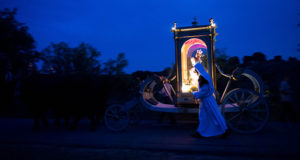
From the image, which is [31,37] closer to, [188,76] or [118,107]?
[118,107]

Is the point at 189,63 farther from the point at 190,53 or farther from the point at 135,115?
the point at 135,115

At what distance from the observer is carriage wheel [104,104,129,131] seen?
6.29m

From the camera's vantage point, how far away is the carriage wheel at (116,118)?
629 cm

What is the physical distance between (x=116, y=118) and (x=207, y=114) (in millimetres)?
2664

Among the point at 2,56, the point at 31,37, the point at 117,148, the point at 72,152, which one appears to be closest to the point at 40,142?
the point at 72,152

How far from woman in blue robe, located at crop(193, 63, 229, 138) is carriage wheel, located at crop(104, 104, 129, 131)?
6.75ft

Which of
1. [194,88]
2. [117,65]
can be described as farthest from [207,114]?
[117,65]

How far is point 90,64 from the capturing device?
533 inches

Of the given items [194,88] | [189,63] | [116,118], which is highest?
[189,63]

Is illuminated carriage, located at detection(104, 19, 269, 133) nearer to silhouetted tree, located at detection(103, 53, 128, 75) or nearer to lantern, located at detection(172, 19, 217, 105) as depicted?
lantern, located at detection(172, 19, 217, 105)

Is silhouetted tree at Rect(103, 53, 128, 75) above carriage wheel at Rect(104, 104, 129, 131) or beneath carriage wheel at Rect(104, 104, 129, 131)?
above

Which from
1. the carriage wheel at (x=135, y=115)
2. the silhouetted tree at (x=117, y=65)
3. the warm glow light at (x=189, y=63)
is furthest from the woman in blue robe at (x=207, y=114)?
the silhouetted tree at (x=117, y=65)

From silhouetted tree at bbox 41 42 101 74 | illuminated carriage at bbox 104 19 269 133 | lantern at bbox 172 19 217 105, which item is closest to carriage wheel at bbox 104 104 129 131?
illuminated carriage at bbox 104 19 269 133

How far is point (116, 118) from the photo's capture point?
660cm
